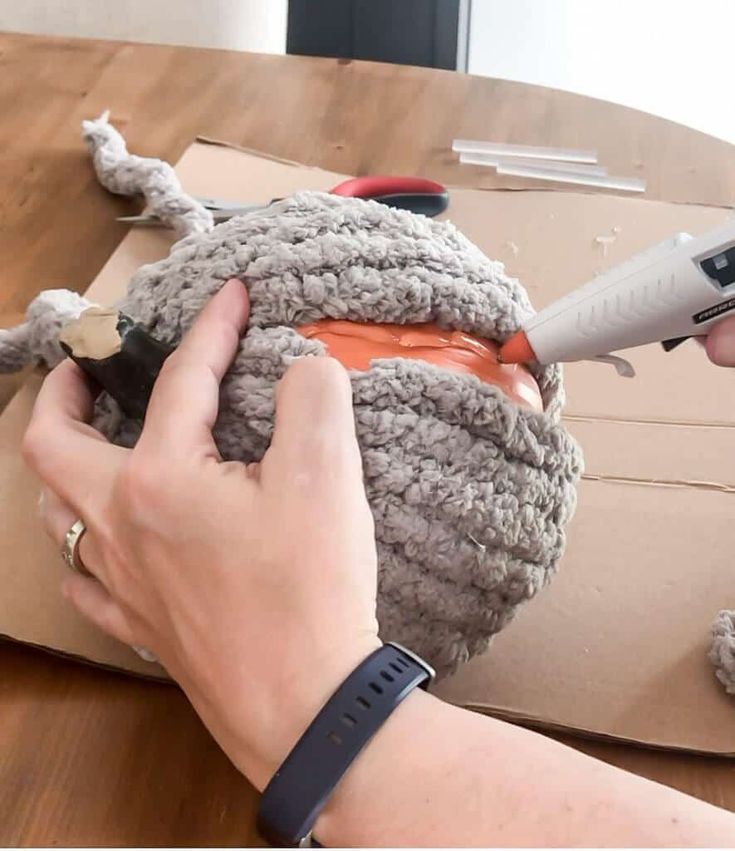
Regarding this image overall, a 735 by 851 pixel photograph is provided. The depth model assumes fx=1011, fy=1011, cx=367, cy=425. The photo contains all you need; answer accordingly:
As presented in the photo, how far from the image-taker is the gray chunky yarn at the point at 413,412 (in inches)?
17.1

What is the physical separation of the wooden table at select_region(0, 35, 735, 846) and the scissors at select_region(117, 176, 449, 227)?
0.06m

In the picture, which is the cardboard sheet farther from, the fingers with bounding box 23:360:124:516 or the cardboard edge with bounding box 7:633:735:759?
the fingers with bounding box 23:360:124:516

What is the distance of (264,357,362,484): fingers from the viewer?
→ 1.28 feet

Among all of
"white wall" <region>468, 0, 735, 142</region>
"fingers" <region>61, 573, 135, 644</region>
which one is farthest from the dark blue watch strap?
"white wall" <region>468, 0, 735, 142</region>

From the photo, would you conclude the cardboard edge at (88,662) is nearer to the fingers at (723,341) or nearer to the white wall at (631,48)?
the fingers at (723,341)

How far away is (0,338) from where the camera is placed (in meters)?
0.66

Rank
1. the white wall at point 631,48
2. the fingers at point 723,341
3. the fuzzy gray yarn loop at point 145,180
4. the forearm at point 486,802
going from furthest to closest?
the white wall at point 631,48
the fuzzy gray yarn loop at point 145,180
the fingers at point 723,341
the forearm at point 486,802

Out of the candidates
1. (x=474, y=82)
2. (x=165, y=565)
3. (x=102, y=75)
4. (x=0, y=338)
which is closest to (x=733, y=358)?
(x=165, y=565)

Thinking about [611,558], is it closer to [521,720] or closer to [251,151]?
[521,720]

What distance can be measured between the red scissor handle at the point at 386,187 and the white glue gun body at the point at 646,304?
32 centimetres

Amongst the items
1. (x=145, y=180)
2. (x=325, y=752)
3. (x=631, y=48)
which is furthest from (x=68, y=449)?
(x=631, y=48)

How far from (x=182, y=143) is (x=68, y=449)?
1.77 ft

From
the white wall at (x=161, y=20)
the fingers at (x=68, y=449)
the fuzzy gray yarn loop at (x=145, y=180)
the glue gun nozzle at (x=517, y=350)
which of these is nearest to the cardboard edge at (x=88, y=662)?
the fingers at (x=68, y=449)

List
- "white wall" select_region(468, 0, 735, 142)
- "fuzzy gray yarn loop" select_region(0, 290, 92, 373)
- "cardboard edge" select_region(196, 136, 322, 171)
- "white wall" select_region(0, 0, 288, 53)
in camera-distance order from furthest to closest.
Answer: "white wall" select_region(468, 0, 735, 142) < "white wall" select_region(0, 0, 288, 53) < "cardboard edge" select_region(196, 136, 322, 171) < "fuzzy gray yarn loop" select_region(0, 290, 92, 373)
